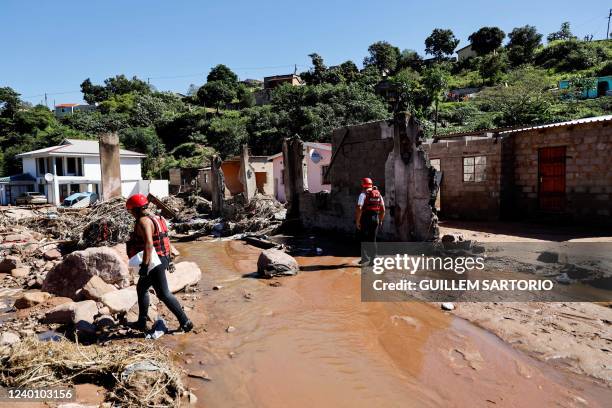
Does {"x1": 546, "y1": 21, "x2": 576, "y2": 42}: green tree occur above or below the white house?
above

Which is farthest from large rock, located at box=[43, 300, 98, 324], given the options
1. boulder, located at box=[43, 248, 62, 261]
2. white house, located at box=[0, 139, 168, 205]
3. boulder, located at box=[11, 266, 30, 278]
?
white house, located at box=[0, 139, 168, 205]

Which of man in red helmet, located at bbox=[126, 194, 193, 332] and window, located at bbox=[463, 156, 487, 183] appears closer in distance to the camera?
man in red helmet, located at bbox=[126, 194, 193, 332]

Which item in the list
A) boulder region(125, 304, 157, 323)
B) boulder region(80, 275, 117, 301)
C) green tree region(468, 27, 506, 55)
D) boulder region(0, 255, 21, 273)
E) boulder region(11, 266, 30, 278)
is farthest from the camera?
green tree region(468, 27, 506, 55)

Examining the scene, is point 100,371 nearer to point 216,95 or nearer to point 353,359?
point 353,359

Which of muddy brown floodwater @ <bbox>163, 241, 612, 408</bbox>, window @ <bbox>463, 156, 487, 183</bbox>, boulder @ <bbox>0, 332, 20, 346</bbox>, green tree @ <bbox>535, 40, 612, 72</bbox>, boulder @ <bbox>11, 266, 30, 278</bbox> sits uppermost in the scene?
green tree @ <bbox>535, 40, 612, 72</bbox>

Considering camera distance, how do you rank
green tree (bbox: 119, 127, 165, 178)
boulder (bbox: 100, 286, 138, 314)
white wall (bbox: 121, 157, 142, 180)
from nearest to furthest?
boulder (bbox: 100, 286, 138, 314), white wall (bbox: 121, 157, 142, 180), green tree (bbox: 119, 127, 165, 178)

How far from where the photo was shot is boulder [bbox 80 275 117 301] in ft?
19.2

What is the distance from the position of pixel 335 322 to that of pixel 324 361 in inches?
45.9

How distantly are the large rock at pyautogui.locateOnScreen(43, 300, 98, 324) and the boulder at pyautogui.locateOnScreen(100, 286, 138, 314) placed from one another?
0.66 ft

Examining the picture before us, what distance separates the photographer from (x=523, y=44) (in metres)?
65.4

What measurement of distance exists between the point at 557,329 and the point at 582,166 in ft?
30.3

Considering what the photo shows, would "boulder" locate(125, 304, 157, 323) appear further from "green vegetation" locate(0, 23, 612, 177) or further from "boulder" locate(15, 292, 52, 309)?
"green vegetation" locate(0, 23, 612, 177)

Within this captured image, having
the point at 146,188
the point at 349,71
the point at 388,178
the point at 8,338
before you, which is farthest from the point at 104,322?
the point at 349,71
